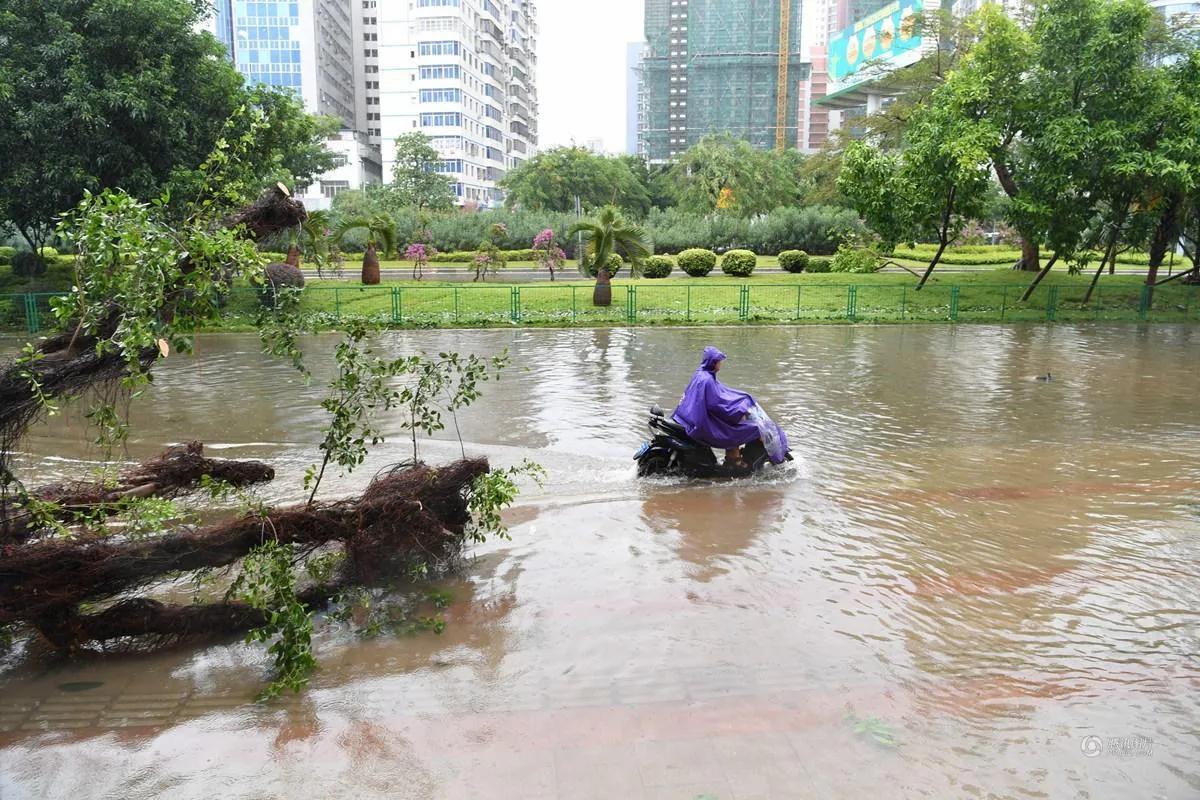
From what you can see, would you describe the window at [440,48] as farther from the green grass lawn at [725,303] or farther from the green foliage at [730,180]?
the green grass lawn at [725,303]

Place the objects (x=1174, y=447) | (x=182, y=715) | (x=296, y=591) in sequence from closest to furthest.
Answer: (x=182, y=715) → (x=296, y=591) → (x=1174, y=447)

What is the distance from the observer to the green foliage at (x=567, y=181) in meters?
59.3

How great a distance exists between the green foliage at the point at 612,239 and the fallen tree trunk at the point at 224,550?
1891 centimetres

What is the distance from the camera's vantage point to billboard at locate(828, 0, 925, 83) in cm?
6994

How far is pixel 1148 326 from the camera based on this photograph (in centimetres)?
2572

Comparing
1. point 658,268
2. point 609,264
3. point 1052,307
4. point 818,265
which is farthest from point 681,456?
point 818,265

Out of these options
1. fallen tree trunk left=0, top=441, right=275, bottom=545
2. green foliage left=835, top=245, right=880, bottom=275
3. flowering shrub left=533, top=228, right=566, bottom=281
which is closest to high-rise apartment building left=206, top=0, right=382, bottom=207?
flowering shrub left=533, top=228, right=566, bottom=281

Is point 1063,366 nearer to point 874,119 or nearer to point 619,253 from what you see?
point 619,253

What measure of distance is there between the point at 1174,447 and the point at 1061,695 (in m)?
7.57

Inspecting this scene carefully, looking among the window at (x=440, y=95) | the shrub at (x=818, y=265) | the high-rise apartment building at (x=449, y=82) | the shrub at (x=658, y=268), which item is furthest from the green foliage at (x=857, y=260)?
the window at (x=440, y=95)

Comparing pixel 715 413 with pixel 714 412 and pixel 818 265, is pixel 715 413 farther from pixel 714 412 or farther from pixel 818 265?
pixel 818 265

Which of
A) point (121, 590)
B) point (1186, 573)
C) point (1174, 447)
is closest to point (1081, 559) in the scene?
point (1186, 573)

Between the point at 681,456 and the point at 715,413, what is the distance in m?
0.58

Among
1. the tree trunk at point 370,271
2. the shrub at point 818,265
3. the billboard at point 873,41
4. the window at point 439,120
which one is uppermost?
the billboard at point 873,41
